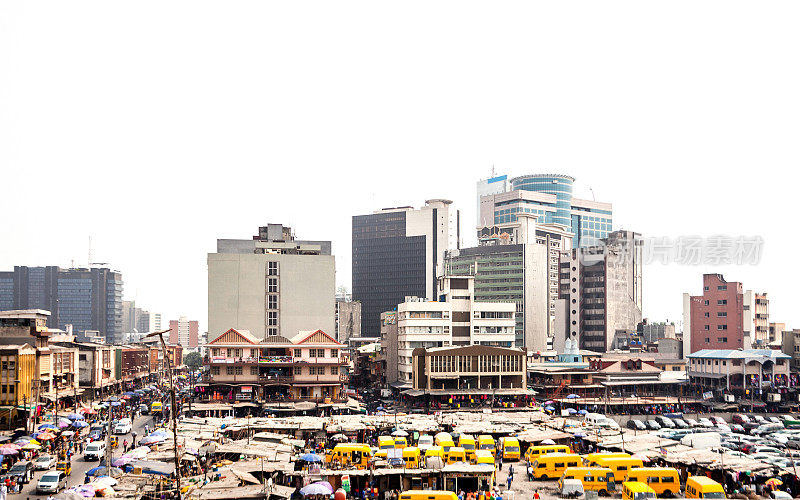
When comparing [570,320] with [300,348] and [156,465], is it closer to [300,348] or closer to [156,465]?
[300,348]

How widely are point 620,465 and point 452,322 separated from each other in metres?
64.3

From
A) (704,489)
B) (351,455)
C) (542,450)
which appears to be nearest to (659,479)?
(704,489)

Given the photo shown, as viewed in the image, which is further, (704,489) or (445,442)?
(445,442)

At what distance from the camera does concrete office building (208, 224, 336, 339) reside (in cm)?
11812

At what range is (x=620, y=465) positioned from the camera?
4647 cm

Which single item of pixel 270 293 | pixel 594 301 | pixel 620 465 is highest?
pixel 270 293

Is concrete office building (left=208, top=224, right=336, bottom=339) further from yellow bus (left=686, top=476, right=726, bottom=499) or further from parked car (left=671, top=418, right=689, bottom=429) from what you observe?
yellow bus (left=686, top=476, right=726, bottom=499)

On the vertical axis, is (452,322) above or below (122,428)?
above

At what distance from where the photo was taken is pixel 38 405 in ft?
240

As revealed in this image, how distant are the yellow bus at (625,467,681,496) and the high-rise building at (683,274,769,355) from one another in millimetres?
89062

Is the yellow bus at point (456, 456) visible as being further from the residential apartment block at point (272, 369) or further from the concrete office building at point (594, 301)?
the concrete office building at point (594, 301)

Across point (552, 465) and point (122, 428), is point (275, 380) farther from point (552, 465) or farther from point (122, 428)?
point (552, 465)

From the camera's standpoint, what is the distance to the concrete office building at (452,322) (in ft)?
354

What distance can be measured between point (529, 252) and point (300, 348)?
238 feet
